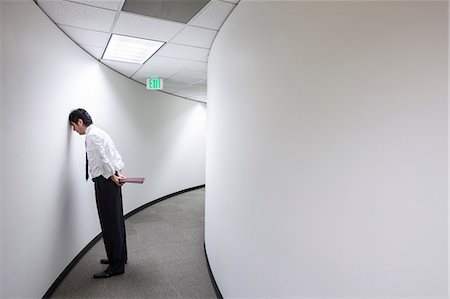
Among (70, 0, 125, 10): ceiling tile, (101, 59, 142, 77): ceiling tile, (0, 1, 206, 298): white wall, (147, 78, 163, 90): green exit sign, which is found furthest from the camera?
(147, 78, 163, 90): green exit sign

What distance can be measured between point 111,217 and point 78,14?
5.46 feet

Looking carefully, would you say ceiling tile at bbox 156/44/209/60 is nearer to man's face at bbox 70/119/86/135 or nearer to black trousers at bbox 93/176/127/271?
man's face at bbox 70/119/86/135

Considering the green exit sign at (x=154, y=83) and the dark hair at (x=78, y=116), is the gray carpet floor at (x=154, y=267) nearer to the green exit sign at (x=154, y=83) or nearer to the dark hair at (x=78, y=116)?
the dark hair at (x=78, y=116)

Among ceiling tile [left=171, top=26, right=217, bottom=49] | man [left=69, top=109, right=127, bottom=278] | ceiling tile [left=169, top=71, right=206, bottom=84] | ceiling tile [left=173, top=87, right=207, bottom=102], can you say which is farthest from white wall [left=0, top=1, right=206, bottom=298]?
ceiling tile [left=173, top=87, right=207, bottom=102]

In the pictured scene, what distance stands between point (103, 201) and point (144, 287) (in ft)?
2.68

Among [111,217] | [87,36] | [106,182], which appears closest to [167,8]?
[87,36]

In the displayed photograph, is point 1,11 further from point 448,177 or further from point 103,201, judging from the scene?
point 448,177

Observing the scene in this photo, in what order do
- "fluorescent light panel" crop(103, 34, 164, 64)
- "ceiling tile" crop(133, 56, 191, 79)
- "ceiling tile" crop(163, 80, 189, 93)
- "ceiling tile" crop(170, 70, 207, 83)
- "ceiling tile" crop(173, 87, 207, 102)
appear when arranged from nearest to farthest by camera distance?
1. "fluorescent light panel" crop(103, 34, 164, 64)
2. "ceiling tile" crop(133, 56, 191, 79)
3. "ceiling tile" crop(170, 70, 207, 83)
4. "ceiling tile" crop(163, 80, 189, 93)
5. "ceiling tile" crop(173, 87, 207, 102)

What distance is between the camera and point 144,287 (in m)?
2.51

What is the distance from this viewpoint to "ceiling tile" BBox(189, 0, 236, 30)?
6.61 feet

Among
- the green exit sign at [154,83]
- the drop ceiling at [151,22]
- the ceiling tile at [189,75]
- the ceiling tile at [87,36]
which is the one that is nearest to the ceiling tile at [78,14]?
the drop ceiling at [151,22]

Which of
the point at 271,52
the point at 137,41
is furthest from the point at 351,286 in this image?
the point at 137,41

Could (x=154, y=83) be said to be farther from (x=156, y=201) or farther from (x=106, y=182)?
(x=156, y=201)

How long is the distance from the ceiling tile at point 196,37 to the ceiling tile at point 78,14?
1.90 ft
